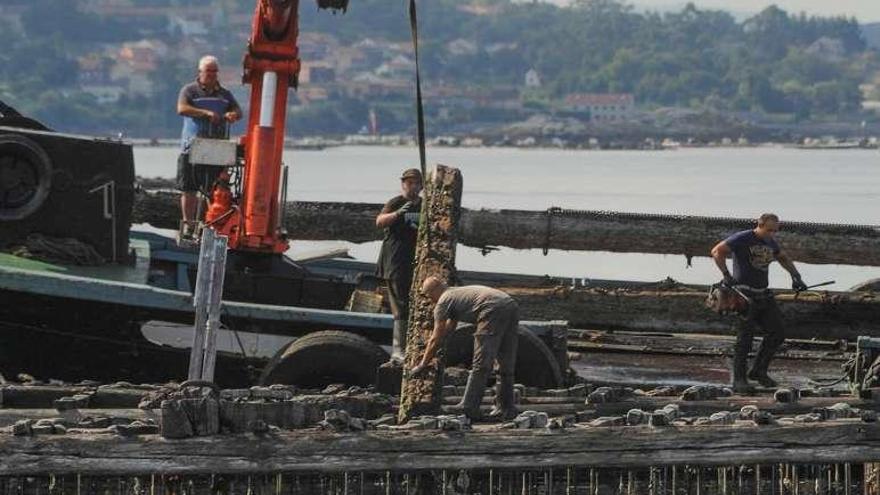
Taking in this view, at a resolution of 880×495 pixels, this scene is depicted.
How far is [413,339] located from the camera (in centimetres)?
1543

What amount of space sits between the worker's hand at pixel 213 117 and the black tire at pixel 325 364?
297 cm

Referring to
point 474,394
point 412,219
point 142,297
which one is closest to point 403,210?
point 412,219

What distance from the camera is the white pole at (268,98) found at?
67.3ft

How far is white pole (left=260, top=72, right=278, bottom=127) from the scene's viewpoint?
20516 mm

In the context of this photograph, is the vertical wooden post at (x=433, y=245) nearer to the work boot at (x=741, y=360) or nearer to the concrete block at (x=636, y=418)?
the concrete block at (x=636, y=418)

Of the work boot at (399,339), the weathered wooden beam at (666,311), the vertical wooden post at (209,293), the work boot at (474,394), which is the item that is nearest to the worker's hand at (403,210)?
the work boot at (399,339)

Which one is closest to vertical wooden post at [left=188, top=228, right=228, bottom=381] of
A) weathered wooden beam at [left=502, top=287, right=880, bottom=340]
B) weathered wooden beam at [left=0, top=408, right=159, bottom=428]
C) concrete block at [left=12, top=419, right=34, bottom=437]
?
weathered wooden beam at [left=0, top=408, right=159, bottom=428]

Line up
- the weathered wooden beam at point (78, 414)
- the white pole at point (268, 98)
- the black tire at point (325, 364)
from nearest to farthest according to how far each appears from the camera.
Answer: the weathered wooden beam at point (78, 414) → the black tire at point (325, 364) → the white pole at point (268, 98)

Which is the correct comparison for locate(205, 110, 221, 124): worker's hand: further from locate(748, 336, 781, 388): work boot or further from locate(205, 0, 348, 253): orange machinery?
locate(748, 336, 781, 388): work boot

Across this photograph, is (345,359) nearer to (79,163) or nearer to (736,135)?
(79,163)

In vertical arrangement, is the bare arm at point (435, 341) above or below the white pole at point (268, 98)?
below

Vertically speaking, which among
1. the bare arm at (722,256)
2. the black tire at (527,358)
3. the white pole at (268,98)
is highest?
the white pole at (268,98)

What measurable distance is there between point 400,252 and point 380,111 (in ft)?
590

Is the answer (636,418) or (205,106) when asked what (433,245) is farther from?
(205,106)
